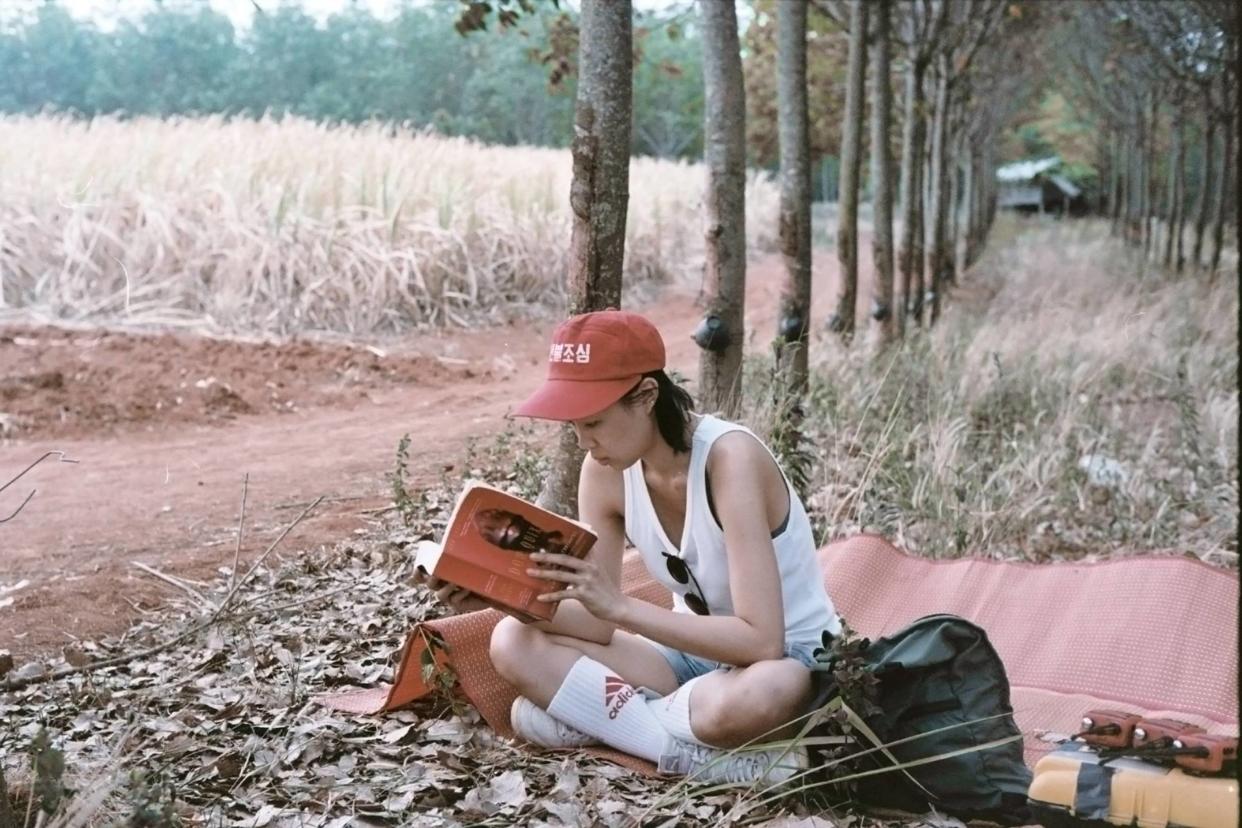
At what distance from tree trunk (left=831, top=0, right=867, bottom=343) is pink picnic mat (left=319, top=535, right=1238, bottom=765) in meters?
4.16

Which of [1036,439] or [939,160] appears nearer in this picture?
[1036,439]

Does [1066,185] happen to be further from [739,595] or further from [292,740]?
[292,740]

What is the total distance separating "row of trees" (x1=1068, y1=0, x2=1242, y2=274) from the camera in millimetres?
13523

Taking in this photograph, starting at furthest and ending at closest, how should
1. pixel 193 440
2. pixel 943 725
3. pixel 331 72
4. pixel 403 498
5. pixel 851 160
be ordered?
pixel 331 72 → pixel 851 160 → pixel 193 440 → pixel 403 498 → pixel 943 725

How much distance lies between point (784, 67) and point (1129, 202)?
22190 mm

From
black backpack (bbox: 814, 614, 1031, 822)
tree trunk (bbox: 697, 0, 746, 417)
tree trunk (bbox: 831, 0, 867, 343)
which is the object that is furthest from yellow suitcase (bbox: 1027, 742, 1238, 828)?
tree trunk (bbox: 831, 0, 867, 343)

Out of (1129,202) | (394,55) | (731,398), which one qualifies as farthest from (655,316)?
(394,55)

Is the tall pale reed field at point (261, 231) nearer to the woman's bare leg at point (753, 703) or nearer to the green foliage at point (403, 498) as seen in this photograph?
the green foliage at point (403, 498)

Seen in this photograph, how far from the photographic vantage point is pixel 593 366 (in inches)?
109

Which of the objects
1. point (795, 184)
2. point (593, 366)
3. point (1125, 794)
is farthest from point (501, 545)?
point (795, 184)

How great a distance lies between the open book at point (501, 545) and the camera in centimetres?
263

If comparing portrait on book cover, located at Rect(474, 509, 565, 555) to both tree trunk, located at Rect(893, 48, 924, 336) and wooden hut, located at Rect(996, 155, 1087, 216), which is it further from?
wooden hut, located at Rect(996, 155, 1087, 216)

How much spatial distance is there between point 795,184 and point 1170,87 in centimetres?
1384

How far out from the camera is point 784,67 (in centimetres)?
683
